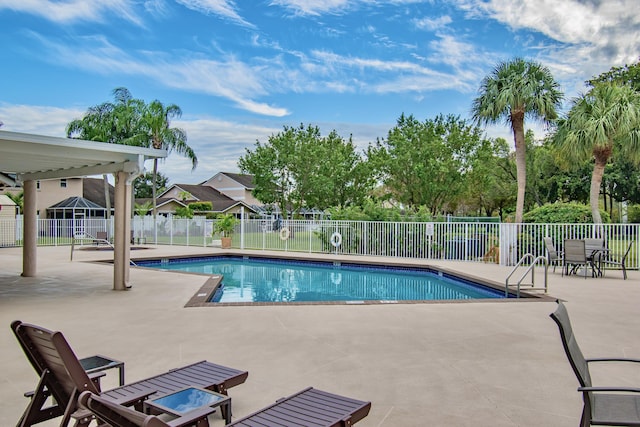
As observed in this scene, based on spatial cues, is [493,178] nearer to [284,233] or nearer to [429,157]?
[429,157]

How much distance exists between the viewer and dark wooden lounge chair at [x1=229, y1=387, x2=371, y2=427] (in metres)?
2.65

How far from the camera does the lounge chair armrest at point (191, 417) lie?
2498 mm

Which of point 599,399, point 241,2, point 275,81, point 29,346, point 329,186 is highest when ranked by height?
point 241,2

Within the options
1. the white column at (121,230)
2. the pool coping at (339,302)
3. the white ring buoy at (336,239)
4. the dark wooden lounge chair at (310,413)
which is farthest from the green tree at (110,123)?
the dark wooden lounge chair at (310,413)

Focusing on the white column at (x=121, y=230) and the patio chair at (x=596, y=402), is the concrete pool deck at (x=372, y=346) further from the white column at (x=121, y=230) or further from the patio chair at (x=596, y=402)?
the patio chair at (x=596, y=402)

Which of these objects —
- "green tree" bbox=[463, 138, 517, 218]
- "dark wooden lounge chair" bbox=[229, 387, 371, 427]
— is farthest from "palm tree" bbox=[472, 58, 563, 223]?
"dark wooden lounge chair" bbox=[229, 387, 371, 427]

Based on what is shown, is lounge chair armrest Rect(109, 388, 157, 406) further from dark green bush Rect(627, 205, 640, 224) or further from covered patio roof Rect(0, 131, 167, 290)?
dark green bush Rect(627, 205, 640, 224)

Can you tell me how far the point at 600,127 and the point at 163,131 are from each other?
2091 centimetres

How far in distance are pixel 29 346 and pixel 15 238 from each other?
22.5m

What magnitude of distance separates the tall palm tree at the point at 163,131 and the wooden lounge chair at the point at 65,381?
22902 mm

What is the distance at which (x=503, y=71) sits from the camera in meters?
16.3

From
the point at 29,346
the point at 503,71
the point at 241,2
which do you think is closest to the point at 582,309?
the point at 29,346

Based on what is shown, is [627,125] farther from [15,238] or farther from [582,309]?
[15,238]

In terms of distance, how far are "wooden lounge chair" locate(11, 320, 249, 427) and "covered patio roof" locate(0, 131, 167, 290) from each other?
5.26 meters
